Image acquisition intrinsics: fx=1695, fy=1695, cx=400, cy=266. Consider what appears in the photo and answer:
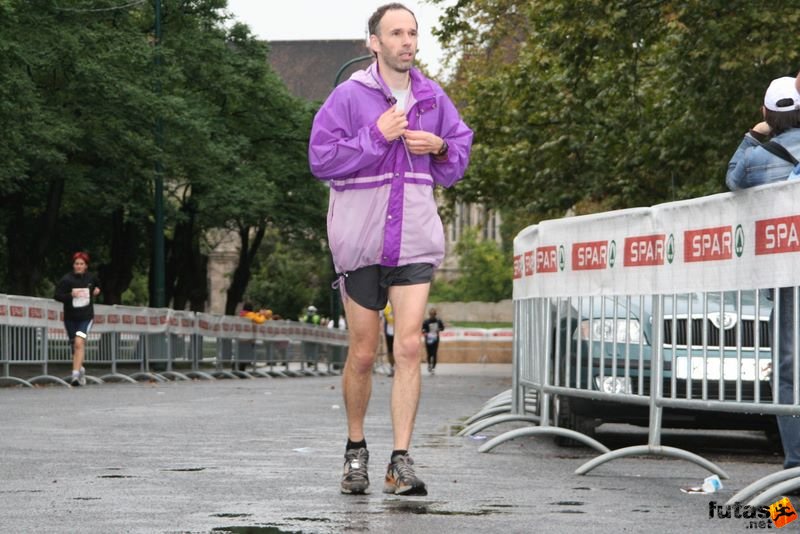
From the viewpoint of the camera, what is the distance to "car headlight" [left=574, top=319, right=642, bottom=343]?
30.8ft

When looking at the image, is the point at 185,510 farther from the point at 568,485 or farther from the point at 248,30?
the point at 248,30

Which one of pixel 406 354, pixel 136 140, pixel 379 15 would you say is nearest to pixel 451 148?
pixel 379 15

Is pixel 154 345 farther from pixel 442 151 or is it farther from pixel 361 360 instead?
pixel 442 151

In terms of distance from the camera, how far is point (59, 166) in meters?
33.3

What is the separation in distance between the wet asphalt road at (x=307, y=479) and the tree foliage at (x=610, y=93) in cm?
963

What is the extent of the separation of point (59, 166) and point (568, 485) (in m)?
26.6

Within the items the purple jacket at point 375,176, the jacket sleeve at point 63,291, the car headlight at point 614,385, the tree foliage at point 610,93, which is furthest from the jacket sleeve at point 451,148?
the jacket sleeve at point 63,291

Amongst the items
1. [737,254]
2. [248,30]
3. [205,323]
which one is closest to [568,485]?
[737,254]

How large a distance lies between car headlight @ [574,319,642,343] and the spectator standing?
14674mm

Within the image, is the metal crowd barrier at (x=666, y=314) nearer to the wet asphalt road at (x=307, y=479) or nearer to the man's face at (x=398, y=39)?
the wet asphalt road at (x=307, y=479)

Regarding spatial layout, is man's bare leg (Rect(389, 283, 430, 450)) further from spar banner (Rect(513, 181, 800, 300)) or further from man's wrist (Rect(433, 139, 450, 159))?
spar banner (Rect(513, 181, 800, 300))

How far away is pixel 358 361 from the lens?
750 cm

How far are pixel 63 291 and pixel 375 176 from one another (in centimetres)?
1707

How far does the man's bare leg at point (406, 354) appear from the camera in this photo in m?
7.27
